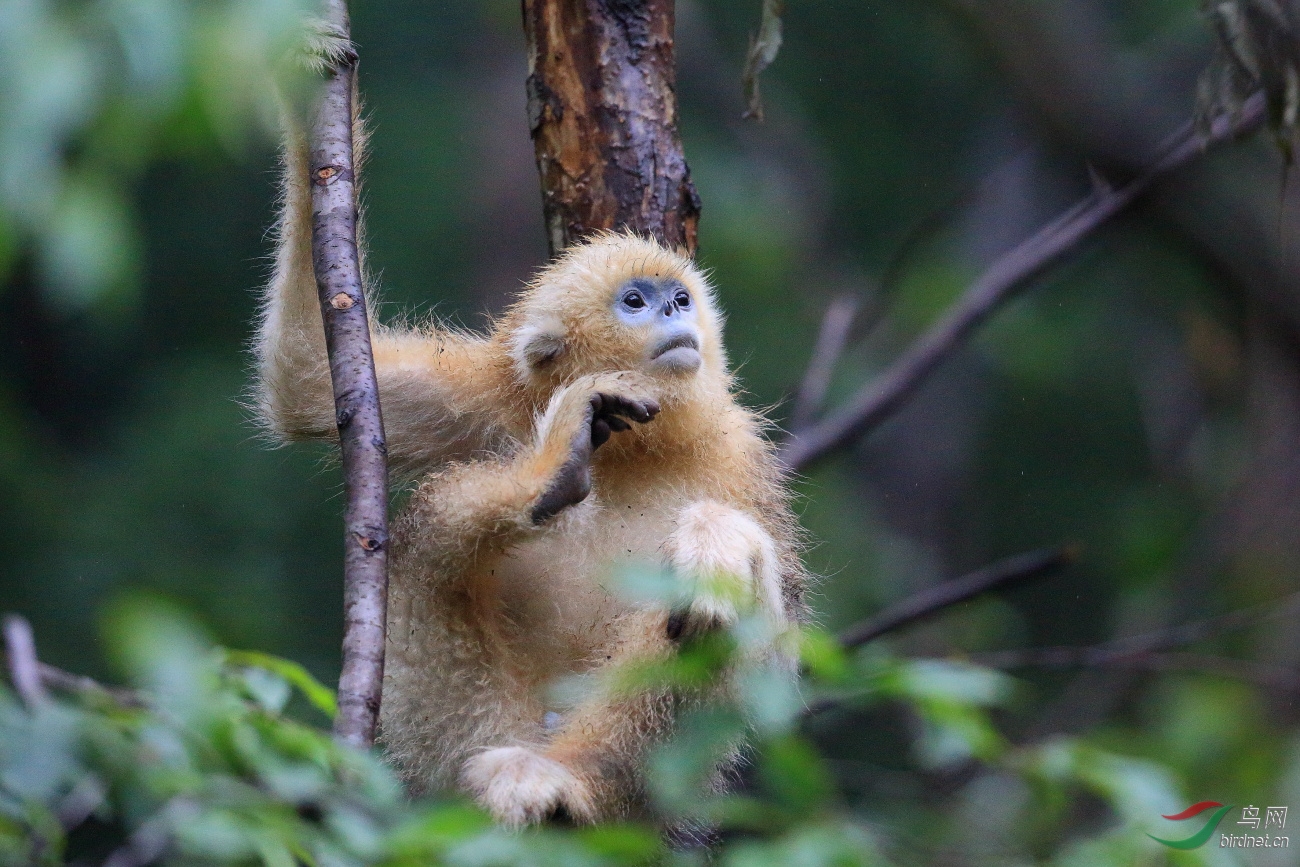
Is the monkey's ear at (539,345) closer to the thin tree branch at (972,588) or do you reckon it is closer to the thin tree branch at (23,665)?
the thin tree branch at (972,588)

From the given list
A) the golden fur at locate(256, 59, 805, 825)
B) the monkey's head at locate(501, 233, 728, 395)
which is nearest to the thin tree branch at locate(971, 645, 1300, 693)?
the golden fur at locate(256, 59, 805, 825)

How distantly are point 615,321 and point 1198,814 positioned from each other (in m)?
1.54

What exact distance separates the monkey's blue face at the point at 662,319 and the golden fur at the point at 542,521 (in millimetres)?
20

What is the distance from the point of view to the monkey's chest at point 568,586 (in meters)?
2.56

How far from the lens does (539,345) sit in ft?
8.87

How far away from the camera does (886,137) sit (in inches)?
352

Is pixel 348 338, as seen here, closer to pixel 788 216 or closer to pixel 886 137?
pixel 788 216

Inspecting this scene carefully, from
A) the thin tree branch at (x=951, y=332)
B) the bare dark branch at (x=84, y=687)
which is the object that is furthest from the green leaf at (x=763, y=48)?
the bare dark branch at (x=84, y=687)

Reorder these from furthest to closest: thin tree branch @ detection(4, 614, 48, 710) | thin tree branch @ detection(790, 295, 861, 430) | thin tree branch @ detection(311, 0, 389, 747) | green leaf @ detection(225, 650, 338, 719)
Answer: thin tree branch @ detection(790, 295, 861, 430) < green leaf @ detection(225, 650, 338, 719) < thin tree branch @ detection(311, 0, 389, 747) < thin tree branch @ detection(4, 614, 48, 710)

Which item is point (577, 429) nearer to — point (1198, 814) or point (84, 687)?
point (84, 687)

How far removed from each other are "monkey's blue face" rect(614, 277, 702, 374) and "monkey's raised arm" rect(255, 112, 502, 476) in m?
0.34

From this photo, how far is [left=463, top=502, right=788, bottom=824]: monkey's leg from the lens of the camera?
2199 mm

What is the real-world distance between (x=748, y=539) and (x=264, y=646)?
498 centimetres

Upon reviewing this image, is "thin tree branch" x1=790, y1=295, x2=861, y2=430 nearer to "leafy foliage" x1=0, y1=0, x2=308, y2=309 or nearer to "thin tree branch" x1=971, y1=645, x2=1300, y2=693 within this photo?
"thin tree branch" x1=971, y1=645, x2=1300, y2=693
